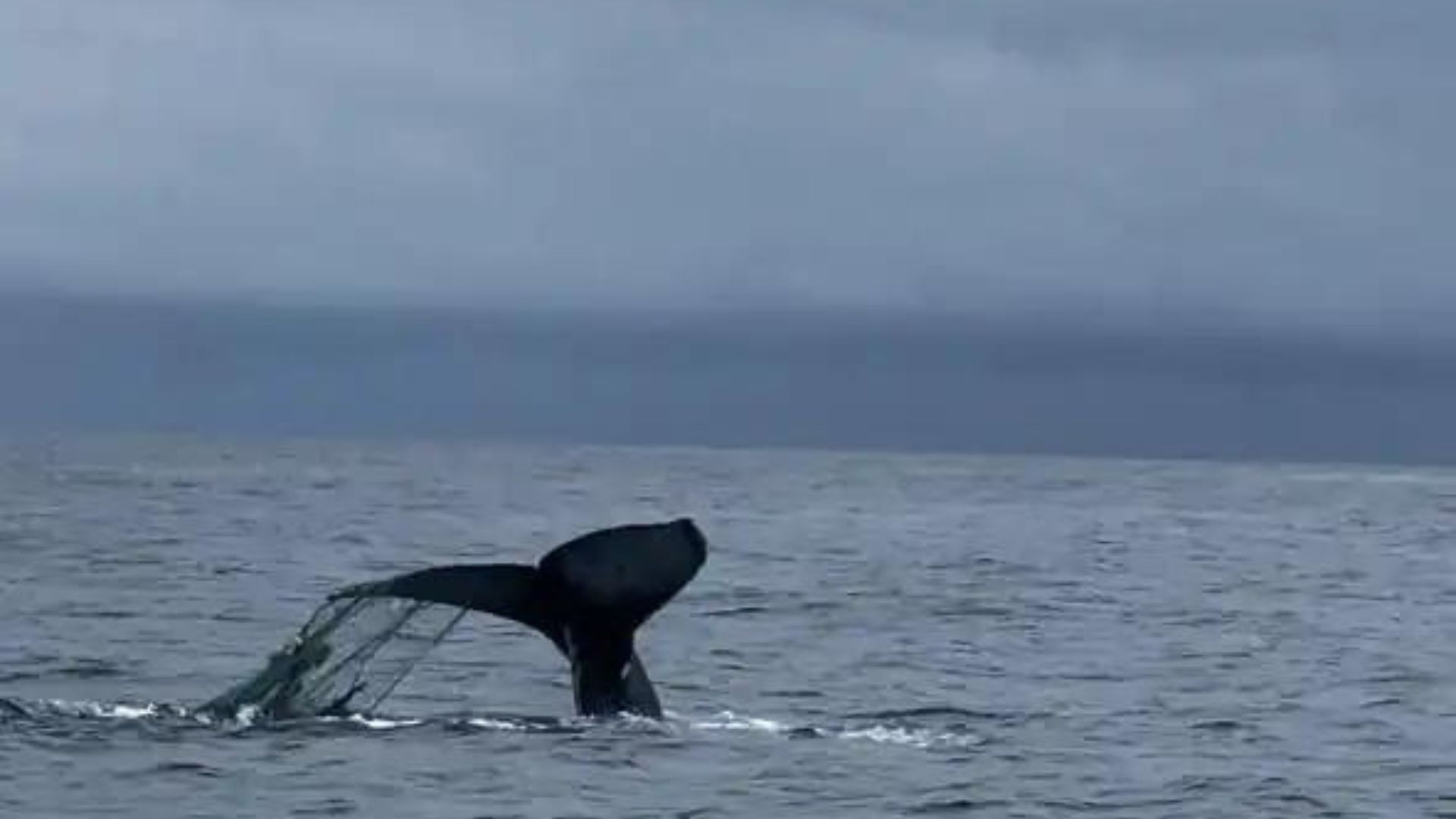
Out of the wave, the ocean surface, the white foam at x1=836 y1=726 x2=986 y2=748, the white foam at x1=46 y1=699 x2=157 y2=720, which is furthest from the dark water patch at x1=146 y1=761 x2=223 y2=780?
the white foam at x1=836 y1=726 x2=986 y2=748

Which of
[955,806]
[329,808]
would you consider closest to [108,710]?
[329,808]

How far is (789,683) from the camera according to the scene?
31938 millimetres

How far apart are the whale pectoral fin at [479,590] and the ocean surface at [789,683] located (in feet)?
4.16

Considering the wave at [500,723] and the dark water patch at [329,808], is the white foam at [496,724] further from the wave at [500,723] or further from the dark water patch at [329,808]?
the dark water patch at [329,808]

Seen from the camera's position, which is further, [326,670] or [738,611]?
[738,611]

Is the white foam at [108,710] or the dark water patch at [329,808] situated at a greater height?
the dark water patch at [329,808]

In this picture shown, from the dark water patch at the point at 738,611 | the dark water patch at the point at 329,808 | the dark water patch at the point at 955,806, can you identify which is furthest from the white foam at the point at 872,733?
the dark water patch at the point at 738,611

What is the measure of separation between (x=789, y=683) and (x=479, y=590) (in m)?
11.2

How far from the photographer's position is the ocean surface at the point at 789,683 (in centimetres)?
2219

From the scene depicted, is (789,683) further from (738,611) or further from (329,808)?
(738,611)

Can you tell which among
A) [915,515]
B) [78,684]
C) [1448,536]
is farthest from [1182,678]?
[915,515]

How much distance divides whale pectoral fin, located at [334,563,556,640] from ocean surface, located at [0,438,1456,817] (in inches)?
50.0

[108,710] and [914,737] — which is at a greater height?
[108,710]

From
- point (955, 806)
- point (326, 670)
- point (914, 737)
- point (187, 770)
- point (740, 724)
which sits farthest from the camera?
point (740, 724)
